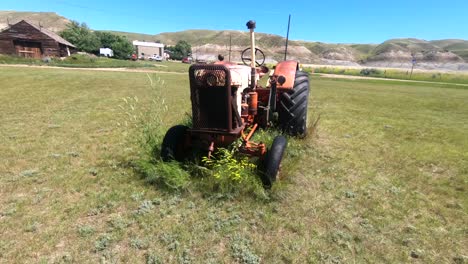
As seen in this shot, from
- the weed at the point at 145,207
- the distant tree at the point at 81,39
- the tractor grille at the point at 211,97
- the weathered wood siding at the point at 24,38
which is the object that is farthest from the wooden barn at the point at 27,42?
the weed at the point at 145,207

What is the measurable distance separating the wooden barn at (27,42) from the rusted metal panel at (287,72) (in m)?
41.5

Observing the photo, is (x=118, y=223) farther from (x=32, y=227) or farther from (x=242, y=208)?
(x=242, y=208)

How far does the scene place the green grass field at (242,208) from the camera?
A: 9.02 ft

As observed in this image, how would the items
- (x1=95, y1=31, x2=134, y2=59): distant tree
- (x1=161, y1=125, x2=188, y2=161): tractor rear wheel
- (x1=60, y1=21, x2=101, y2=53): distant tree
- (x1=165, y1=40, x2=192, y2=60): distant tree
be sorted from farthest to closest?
(x1=165, y1=40, x2=192, y2=60): distant tree → (x1=95, y1=31, x2=134, y2=59): distant tree → (x1=60, y1=21, x2=101, y2=53): distant tree → (x1=161, y1=125, x2=188, y2=161): tractor rear wheel

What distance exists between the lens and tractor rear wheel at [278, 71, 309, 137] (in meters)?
5.32

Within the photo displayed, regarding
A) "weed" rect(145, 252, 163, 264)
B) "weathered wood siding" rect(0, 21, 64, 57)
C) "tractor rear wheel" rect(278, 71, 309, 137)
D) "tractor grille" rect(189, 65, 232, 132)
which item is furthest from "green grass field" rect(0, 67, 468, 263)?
"weathered wood siding" rect(0, 21, 64, 57)

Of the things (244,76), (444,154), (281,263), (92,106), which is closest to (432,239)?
(281,263)

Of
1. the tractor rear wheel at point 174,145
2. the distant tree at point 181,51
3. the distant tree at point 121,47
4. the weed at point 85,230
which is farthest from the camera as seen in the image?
the distant tree at point 181,51

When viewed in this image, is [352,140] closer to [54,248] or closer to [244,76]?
[244,76]

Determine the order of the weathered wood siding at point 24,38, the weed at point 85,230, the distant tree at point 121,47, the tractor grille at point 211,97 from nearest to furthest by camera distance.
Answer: the weed at point 85,230 → the tractor grille at point 211,97 → the weathered wood siding at point 24,38 → the distant tree at point 121,47

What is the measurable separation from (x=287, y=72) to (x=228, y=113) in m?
2.34

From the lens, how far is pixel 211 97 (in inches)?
146

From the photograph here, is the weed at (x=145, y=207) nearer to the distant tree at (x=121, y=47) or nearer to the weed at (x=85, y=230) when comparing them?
the weed at (x=85, y=230)

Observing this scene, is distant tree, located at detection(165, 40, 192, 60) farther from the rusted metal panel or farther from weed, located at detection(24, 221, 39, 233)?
weed, located at detection(24, 221, 39, 233)
